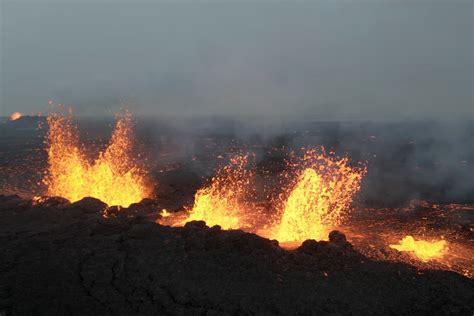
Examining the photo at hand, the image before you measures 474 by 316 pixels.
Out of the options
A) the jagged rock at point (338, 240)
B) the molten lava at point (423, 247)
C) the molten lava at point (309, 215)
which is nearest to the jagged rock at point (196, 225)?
the molten lava at point (309, 215)

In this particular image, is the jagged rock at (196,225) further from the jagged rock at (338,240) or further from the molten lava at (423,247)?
the molten lava at (423,247)

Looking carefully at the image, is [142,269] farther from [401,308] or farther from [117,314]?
[401,308]

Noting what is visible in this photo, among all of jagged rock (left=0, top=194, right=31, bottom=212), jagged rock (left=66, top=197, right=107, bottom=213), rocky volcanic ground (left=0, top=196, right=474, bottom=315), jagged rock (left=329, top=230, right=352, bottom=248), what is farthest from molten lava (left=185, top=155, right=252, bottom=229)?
jagged rock (left=0, top=194, right=31, bottom=212)

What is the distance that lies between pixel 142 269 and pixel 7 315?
5.03 metres

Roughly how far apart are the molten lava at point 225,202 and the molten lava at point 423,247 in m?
9.45

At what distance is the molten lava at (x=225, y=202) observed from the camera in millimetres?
24203

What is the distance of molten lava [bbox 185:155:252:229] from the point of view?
79.4 ft

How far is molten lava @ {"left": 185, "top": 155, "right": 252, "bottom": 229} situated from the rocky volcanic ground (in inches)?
178

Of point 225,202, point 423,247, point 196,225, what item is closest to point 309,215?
point 423,247

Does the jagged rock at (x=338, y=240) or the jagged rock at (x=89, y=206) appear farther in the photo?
the jagged rock at (x=89, y=206)

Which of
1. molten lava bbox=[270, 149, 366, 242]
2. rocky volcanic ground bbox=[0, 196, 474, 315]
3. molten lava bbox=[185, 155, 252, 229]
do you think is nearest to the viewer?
rocky volcanic ground bbox=[0, 196, 474, 315]

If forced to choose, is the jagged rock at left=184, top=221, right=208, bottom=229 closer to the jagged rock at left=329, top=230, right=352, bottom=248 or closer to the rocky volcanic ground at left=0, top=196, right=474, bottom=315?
the rocky volcanic ground at left=0, top=196, right=474, bottom=315

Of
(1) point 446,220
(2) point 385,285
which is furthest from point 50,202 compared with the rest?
(1) point 446,220

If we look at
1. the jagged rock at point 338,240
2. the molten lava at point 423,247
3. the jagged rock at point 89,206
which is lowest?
the molten lava at point 423,247
